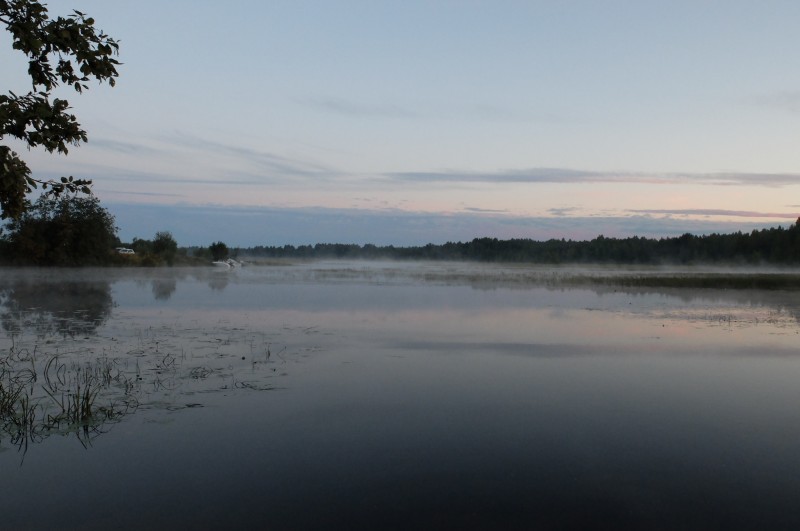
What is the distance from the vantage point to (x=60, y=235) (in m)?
66.5

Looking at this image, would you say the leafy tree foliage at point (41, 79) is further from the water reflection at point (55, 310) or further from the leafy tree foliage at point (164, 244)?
the leafy tree foliage at point (164, 244)

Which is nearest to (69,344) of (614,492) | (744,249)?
(614,492)

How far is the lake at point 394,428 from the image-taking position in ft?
22.7

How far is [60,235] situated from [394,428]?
68262 millimetres

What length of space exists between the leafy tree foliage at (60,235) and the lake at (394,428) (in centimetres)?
5178

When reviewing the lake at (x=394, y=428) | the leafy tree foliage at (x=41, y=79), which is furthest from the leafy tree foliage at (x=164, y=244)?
the leafy tree foliage at (x=41, y=79)

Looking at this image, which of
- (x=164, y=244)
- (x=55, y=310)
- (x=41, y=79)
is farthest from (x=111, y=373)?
(x=164, y=244)

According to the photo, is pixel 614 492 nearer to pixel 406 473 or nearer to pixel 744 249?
pixel 406 473

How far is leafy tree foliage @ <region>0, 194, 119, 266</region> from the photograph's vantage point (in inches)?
2576

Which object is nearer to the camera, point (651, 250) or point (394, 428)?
point (394, 428)

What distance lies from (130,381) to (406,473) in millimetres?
7402

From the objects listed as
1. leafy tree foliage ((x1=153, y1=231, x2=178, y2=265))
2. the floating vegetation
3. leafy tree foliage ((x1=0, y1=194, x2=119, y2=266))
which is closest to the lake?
the floating vegetation

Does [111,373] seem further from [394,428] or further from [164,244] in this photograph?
[164,244]

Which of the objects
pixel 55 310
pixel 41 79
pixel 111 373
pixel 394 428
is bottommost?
pixel 394 428
